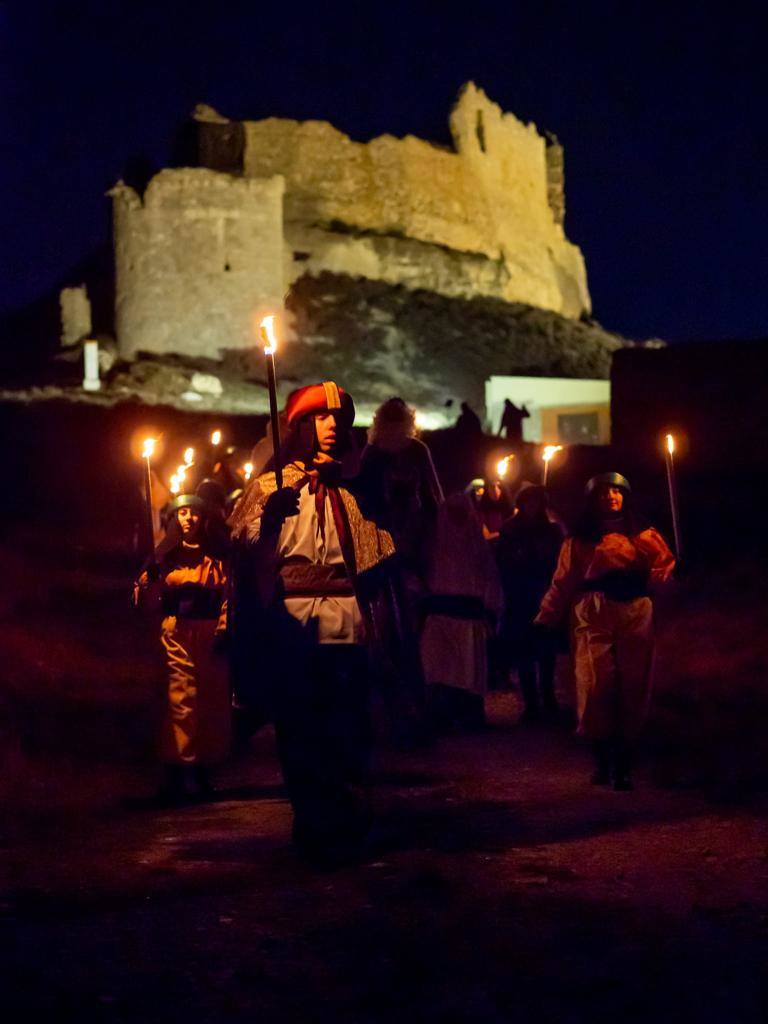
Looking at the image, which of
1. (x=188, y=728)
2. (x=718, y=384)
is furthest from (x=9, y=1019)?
(x=718, y=384)

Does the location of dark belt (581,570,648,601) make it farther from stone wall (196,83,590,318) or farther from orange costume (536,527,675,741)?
stone wall (196,83,590,318)

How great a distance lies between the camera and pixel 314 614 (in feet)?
19.5

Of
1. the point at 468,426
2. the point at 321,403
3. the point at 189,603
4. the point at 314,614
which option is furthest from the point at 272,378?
the point at 468,426

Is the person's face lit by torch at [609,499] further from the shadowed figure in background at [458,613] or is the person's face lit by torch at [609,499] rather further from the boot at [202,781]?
the boot at [202,781]

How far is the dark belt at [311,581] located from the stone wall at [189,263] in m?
48.9

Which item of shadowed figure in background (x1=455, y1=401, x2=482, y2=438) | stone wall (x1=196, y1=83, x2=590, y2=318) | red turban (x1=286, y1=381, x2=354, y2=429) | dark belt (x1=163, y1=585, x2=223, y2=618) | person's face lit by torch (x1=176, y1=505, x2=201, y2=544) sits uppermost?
stone wall (x1=196, y1=83, x2=590, y2=318)

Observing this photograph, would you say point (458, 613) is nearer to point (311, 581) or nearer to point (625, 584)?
point (625, 584)

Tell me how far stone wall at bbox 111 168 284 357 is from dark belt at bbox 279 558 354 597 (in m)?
48.9

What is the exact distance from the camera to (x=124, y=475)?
32.5m

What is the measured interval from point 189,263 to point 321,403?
166 ft

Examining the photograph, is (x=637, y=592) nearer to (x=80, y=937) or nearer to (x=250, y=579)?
(x=250, y=579)

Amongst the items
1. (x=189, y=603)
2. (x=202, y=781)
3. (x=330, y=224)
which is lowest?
(x=202, y=781)

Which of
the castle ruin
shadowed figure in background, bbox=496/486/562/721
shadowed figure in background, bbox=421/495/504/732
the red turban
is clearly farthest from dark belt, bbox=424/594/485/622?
the castle ruin

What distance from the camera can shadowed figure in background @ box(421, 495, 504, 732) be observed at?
31.9ft
